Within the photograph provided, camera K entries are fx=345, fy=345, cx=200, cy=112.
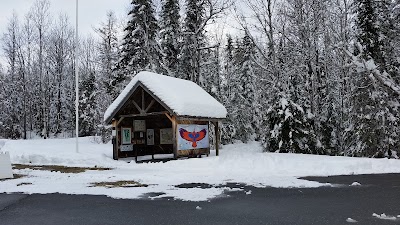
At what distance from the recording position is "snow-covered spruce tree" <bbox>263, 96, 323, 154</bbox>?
2156cm

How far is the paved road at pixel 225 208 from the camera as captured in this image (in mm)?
6121

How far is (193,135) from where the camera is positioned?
1919cm

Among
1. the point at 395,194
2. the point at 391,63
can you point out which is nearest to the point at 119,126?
the point at 395,194

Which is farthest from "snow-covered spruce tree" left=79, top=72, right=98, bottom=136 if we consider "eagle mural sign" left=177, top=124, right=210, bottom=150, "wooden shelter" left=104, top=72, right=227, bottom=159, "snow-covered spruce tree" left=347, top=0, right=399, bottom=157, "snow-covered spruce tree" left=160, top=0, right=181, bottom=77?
"snow-covered spruce tree" left=347, top=0, right=399, bottom=157

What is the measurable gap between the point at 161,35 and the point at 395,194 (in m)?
28.9

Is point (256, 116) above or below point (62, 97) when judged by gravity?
below

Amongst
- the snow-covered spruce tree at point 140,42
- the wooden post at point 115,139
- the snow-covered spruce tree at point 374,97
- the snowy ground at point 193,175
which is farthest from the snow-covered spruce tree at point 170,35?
the snowy ground at point 193,175

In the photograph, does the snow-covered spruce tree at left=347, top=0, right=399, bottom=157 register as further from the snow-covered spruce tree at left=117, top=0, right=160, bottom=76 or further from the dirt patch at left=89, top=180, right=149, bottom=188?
the snow-covered spruce tree at left=117, top=0, right=160, bottom=76

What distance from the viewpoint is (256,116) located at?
4197 centimetres

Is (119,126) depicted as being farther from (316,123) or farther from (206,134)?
(316,123)

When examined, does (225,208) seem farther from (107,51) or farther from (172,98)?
(107,51)

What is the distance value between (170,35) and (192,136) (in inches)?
662

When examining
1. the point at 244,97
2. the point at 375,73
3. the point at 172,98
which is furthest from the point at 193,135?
the point at 244,97

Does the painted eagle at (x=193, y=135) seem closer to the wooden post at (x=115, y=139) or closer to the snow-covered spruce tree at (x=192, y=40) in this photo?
the wooden post at (x=115, y=139)
